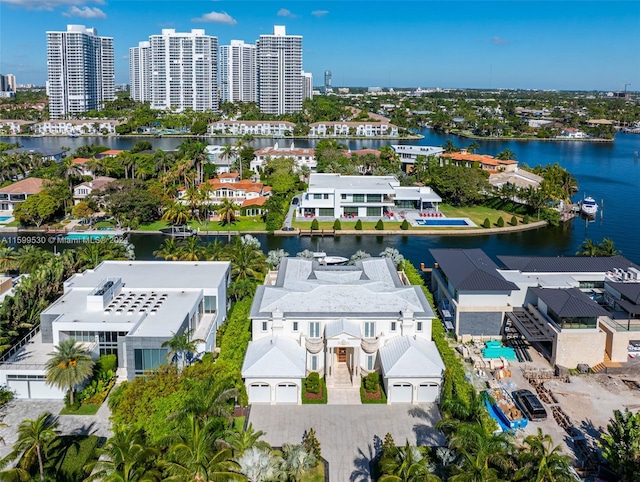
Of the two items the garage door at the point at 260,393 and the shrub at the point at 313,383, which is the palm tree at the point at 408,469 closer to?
the shrub at the point at 313,383

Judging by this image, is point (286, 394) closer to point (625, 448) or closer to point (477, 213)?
point (625, 448)

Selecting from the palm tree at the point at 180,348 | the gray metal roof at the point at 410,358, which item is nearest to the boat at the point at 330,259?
the gray metal roof at the point at 410,358

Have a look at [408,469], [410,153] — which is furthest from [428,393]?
[410,153]

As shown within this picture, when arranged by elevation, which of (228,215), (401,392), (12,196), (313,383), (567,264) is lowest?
(401,392)

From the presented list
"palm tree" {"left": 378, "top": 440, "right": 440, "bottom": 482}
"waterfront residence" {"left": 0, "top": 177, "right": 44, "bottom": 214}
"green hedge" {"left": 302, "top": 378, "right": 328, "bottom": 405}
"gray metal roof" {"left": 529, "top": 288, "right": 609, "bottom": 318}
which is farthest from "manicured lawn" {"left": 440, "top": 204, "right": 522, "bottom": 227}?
"waterfront residence" {"left": 0, "top": 177, "right": 44, "bottom": 214}

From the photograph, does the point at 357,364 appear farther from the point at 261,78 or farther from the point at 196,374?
the point at 261,78

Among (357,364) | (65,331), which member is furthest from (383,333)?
(65,331)

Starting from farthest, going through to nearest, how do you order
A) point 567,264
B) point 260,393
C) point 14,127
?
point 14,127
point 567,264
point 260,393
